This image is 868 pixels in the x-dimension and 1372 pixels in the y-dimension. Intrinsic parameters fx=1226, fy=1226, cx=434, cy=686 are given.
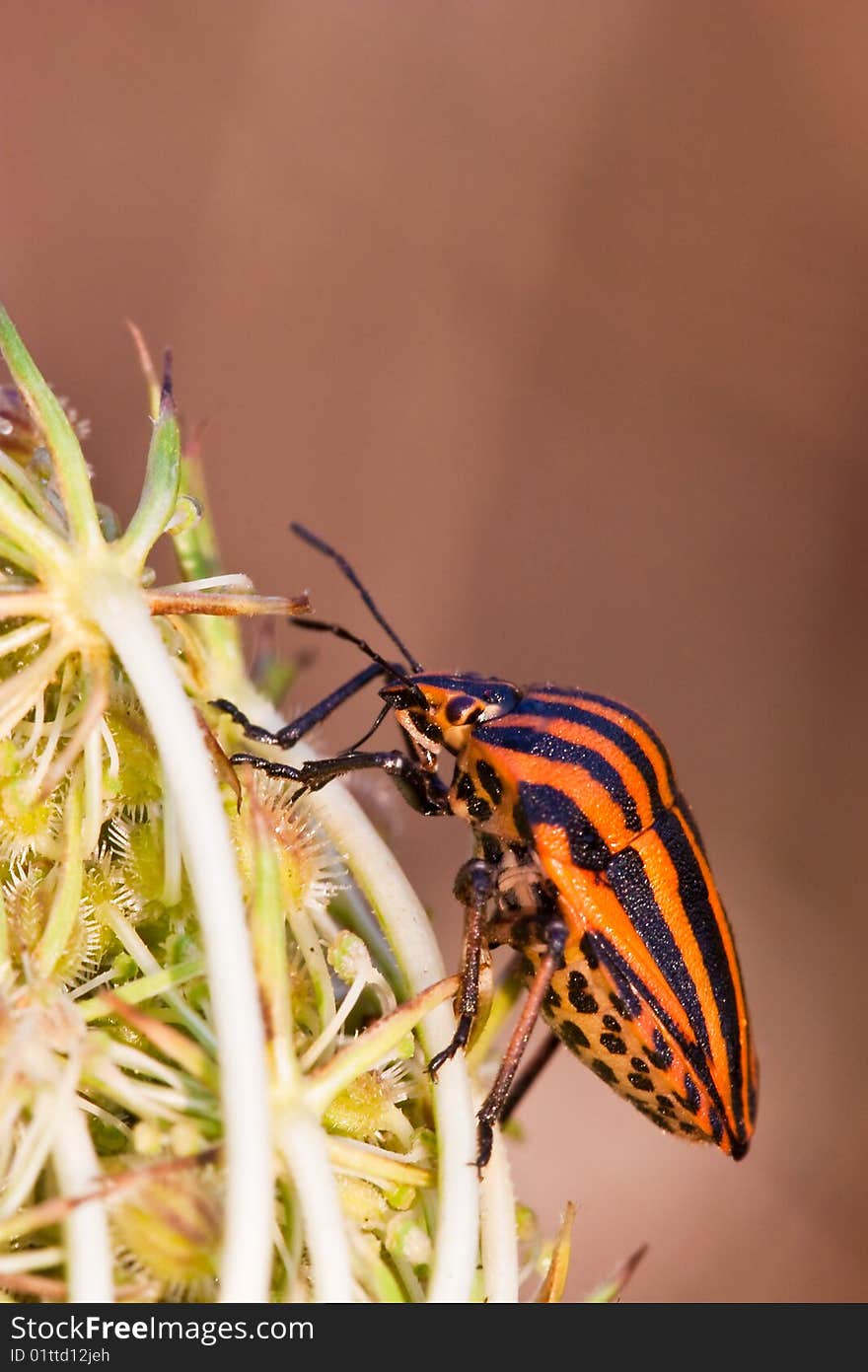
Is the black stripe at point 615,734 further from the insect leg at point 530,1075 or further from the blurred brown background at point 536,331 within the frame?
the blurred brown background at point 536,331

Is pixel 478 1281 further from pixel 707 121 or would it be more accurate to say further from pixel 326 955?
pixel 707 121

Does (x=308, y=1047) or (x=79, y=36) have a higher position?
(x=79, y=36)

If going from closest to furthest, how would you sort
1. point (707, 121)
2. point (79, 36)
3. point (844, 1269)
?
point (844, 1269) < point (79, 36) < point (707, 121)

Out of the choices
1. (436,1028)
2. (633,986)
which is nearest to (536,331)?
(633,986)

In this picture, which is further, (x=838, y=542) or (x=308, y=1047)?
(x=838, y=542)

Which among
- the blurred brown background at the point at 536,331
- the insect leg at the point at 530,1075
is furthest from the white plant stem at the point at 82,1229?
the blurred brown background at the point at 536,331

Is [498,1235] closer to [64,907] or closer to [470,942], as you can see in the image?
[470,942]

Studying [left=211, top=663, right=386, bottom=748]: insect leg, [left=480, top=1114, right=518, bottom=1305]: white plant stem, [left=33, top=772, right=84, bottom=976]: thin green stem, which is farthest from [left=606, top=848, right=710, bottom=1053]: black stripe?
[left=33, top=772, right=84, bottom=976]: thin green stem

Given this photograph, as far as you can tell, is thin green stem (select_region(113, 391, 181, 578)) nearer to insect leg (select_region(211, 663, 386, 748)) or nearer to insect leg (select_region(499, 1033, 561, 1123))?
insect leg (select_region(211, 663, 386, 748))

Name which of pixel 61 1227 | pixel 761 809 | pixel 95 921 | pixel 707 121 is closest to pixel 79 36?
pixel 707 121
